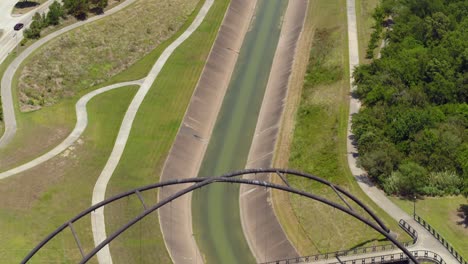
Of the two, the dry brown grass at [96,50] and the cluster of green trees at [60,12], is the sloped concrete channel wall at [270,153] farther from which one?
the cluster of green trees at [60,12]

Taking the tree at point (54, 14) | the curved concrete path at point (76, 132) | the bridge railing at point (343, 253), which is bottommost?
the bridge railing at point (343, 253)

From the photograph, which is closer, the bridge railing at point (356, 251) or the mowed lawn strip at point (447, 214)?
the bridge railing at point (356, 251)

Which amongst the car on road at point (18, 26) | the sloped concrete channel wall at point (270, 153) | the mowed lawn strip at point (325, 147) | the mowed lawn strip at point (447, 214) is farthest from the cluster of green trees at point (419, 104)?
the car on road at point (18, 26)

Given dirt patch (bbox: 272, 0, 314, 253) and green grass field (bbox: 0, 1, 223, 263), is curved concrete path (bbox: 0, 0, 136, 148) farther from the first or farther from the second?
dirt patch (bbox: 272, 0, 314, 253)

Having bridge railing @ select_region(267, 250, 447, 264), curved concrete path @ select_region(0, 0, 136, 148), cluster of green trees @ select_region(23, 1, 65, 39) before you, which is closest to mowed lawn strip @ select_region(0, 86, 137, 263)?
curved concrete path @ select_region(0, 0, 136, 148)

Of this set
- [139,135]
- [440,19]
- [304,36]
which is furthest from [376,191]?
[304,36]

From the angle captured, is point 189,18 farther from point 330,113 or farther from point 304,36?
point 330,113
